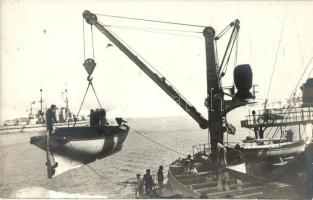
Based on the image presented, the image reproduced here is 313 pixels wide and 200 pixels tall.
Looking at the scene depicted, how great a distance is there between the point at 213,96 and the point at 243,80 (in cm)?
285

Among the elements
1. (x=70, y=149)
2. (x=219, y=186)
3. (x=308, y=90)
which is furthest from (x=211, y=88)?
(x=308, y=90)

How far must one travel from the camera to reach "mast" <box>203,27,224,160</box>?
53.8ft

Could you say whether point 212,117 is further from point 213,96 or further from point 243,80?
point 243,80

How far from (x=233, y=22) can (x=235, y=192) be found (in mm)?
9358

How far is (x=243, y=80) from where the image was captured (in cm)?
1388

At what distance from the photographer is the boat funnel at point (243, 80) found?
13.8 meters

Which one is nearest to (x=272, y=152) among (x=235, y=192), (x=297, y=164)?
(x=297, y=164)

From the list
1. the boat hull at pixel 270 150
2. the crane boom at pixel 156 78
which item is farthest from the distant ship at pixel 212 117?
the boat hull at pixel 270 150

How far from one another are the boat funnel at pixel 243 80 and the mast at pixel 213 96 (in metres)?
2.22

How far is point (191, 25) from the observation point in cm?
1539

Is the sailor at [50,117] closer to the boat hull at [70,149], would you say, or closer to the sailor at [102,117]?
the boat hull at [70,149]

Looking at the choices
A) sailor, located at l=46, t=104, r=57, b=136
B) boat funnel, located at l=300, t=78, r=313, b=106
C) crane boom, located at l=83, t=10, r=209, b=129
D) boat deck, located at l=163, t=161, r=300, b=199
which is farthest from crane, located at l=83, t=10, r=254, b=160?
boat funnel, located at l=300, t=78, r=313, b=106

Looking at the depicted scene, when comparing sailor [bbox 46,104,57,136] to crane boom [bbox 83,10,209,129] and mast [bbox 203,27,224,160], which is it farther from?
mast [bbox 203,27,224,160]

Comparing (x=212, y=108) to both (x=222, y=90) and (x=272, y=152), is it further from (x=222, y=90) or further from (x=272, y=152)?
(x=272, y=152)
